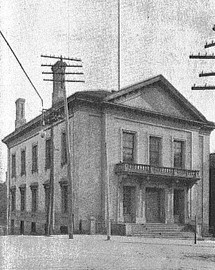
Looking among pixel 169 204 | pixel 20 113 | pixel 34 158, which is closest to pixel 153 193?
pixel 169 204

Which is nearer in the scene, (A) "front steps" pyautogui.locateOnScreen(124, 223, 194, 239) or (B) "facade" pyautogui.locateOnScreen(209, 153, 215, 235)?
(A) "front steps" pyautogui.locateOnScreen(124, 223, 194, 239)

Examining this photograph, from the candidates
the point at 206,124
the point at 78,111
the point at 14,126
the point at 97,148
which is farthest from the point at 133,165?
the point at 14,126

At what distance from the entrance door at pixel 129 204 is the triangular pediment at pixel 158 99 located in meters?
5.81

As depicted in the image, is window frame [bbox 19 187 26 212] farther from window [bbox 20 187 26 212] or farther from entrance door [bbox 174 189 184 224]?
entrance door [bbox 174 189 184 224]

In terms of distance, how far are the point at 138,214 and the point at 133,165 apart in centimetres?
341

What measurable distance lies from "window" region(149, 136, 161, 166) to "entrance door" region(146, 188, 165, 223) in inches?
77.0

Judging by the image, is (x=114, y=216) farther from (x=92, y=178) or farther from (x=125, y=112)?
(x=125, y=112)

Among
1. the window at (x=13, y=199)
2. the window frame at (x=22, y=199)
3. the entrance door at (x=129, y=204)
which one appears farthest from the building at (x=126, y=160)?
the window at (x=13, y=199)

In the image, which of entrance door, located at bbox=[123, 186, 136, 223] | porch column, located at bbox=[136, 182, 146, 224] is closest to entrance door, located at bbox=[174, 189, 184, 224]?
porch column, located at bbox=[136, 182, 146, 224]

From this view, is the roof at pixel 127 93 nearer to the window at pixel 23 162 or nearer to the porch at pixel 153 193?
the window at pixel 23 162

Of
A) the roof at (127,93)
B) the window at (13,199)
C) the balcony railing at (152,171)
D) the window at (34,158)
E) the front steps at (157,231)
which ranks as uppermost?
the roof at (127,93)

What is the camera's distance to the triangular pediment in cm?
3350

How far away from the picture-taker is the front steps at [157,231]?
100ft

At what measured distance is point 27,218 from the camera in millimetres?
40219
